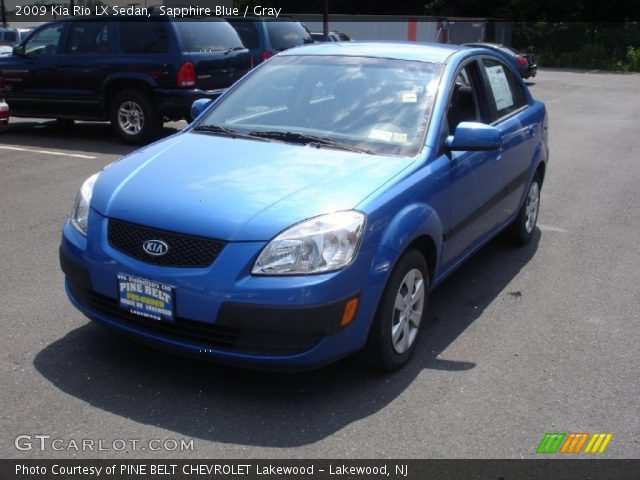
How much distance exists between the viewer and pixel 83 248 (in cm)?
383

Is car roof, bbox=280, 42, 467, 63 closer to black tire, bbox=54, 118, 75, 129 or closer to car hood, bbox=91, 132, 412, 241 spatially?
car hood, bbox=91, 132, 412, 241

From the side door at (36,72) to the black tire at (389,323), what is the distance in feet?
29.1

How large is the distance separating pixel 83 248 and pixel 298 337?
47.8 inches

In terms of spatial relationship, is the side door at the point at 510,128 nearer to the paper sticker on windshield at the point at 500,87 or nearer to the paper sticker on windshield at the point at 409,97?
the paper sticker on windshield at the point at 500,87

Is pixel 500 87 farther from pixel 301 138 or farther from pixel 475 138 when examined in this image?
pixel 301 138

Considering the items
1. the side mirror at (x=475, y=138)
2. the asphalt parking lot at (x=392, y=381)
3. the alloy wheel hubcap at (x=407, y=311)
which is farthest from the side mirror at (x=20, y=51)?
the alloy wheel hubcap at (x=407, y=311)

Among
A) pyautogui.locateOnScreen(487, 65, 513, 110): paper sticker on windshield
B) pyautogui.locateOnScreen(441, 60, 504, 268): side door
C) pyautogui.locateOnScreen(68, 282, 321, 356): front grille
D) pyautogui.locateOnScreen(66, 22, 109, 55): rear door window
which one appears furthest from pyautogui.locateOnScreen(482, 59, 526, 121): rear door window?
pyautogui.locateOnScreen(66, 22, 109, 55): rear door window

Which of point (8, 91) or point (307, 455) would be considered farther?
point (8, 91)

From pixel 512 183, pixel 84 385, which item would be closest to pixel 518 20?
pixel 512 183

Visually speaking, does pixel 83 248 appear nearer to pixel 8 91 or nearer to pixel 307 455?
pixel 307 455

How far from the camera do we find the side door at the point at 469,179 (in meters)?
4.59

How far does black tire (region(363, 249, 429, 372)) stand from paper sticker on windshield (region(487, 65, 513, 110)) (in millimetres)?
2018

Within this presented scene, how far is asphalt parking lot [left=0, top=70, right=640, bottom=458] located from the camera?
340 cm
